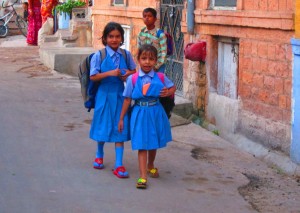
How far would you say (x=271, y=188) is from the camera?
23.0 ft

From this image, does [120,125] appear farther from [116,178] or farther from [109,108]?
[116,178]

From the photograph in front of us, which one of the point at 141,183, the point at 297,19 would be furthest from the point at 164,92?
the point at 297,19

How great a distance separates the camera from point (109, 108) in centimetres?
710

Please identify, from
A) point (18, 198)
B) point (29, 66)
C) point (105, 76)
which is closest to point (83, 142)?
point (105, 76)

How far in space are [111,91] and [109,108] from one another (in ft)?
0.56

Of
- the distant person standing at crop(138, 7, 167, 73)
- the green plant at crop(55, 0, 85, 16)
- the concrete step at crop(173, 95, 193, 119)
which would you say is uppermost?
the green plant at crop(55, 0, 85, 16)

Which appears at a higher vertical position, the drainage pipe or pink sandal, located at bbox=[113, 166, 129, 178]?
the drainage pipe

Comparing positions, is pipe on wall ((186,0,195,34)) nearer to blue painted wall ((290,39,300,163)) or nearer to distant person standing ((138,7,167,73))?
distant person standing ((138,7,167,73))

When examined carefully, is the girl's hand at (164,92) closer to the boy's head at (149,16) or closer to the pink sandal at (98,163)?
the pink sandal at (98,163)

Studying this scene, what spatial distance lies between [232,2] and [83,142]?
8.62ft

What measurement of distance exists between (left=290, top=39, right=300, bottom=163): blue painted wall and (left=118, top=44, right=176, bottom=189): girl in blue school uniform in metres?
1.46

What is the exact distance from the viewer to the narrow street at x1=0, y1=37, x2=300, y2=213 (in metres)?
6.17

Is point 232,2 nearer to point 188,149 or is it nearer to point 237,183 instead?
point 188,149

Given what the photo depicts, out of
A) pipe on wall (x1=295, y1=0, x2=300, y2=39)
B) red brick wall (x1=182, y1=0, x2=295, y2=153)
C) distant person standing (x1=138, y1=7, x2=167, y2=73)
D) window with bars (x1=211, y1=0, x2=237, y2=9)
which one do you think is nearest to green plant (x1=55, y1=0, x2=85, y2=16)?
window with bars (x1=211, y1=0, x2=237, y2=9)
